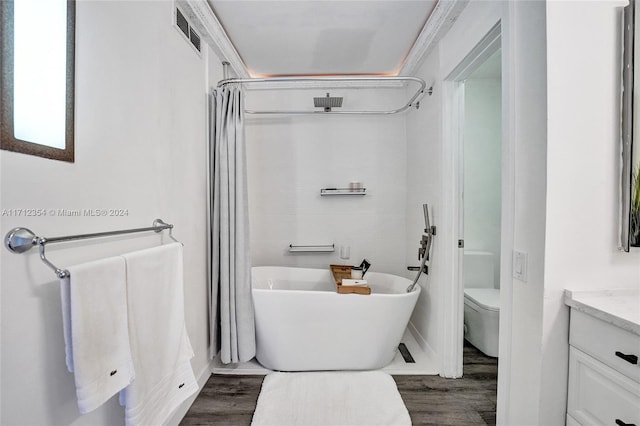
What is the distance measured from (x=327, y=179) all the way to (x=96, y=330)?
240cm

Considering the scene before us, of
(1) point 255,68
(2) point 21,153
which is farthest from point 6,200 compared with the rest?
(1) point 255,68

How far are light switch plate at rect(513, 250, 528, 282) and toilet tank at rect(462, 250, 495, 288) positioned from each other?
1587 mm

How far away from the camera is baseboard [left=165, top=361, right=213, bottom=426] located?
1.59 metres

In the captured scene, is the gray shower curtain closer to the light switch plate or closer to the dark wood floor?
the dark wood floor

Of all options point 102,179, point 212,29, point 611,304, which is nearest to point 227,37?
point 212,29

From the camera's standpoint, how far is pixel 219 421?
5.45ft

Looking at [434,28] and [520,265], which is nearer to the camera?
[520,265]

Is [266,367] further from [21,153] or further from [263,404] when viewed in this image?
[21,153]

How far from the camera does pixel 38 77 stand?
2.76 ft

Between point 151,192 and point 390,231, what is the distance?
2.32 meters

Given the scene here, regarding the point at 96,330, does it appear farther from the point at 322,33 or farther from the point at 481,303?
the point at 481,303

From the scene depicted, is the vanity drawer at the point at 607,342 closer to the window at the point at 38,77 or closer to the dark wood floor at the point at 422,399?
the dark wood floor at the point at 422,399

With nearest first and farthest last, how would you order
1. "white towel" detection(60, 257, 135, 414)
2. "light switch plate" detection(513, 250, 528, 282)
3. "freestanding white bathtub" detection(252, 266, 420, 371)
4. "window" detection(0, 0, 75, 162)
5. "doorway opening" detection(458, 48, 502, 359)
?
"window" detection(0, 0, 75, 162), "white towel" detection(60, 257, 135, 414), "light switch plate" detection(513, 250, 528, 282), "freestanding white bathtub" detection(252, 266, 420, 371), "doorway opening" detection(458, 48, 502, 359)

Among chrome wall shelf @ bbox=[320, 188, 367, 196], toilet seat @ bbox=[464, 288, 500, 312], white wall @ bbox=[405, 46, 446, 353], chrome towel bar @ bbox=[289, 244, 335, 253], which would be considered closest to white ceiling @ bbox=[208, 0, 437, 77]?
white wall @ bbox=[405, 46, 446, 353]
